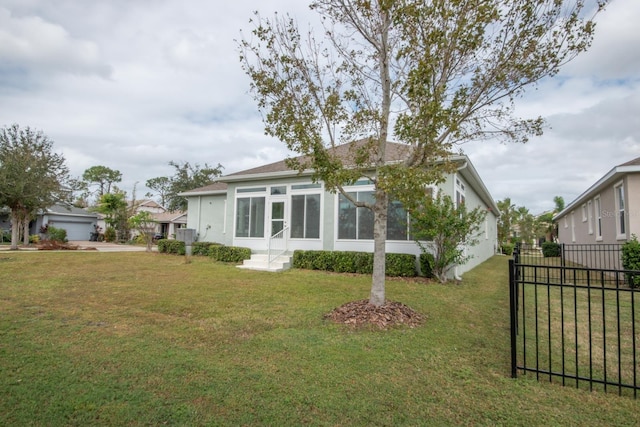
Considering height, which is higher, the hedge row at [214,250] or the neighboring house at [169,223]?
the neighboring house at [169,223]

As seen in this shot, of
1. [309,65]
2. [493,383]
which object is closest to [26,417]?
[493,383]

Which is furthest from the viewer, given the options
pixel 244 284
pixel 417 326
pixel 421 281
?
pixel 421 281

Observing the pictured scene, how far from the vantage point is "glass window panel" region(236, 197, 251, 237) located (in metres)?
13.5

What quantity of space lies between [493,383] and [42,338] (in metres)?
5.28

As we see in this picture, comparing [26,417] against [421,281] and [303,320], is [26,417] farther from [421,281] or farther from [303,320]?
[421,281]

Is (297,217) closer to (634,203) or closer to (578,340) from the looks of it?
(578,340)

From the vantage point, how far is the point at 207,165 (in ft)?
127

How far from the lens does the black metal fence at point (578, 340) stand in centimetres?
276

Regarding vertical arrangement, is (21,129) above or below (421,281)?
above

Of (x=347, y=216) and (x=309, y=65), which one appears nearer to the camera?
(x=309, y=65)

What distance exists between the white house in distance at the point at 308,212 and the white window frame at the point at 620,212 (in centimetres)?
358

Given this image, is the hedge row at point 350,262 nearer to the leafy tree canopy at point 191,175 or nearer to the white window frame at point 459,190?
the white window frame at point 459,190

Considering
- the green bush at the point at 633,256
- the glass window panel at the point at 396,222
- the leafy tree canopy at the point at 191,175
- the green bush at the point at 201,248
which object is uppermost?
the leafy tree canopy at the point at 191,175

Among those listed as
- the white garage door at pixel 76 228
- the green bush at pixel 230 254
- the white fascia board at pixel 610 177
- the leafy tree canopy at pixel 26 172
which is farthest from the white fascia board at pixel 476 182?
the white garage door at pixel 76 228
